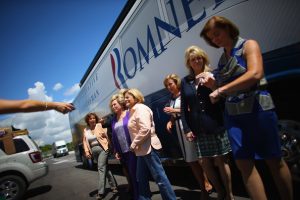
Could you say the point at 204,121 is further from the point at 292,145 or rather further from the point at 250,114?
the point at 250,114

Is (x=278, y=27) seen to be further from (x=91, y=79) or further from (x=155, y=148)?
(x=91, y=79)

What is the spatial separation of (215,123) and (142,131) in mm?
905

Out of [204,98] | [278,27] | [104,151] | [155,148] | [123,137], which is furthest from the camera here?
[104,151]

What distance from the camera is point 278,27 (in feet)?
7.64

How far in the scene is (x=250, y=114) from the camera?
6.10 feet

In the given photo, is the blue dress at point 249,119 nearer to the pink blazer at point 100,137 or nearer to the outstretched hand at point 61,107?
the outstretched hand at point 61,107

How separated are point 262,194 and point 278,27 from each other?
1489mm

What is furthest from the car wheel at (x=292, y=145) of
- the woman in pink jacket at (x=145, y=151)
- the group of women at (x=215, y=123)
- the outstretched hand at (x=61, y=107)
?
the outstretched hand at (x=61, y=107)

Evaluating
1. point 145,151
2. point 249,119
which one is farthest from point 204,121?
point 249,119

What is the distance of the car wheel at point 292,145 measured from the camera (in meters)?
2.66

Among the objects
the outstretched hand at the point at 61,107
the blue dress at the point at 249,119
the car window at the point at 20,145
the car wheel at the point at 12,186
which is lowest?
the car wheel at the point at 12,186

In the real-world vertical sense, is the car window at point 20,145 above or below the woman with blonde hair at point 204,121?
above

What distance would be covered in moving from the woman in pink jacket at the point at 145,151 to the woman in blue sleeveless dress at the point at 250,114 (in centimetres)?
140

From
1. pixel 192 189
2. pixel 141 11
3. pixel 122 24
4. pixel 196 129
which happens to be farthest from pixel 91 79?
pixel 196 129
